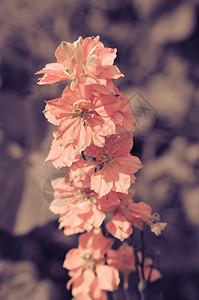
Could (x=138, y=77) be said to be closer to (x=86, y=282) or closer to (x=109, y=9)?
(x=109, y=9)

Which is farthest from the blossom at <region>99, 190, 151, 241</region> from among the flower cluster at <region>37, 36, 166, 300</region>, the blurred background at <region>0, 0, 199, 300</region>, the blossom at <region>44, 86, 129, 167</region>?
the blurred background at <region>0, 0, 199, 300</region>

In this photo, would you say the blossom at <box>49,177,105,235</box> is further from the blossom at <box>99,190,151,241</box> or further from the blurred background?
the blurred background

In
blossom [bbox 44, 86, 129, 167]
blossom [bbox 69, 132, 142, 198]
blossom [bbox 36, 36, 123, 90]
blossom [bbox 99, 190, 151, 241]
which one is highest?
blossom [bbox 36, 36, 123, 90]

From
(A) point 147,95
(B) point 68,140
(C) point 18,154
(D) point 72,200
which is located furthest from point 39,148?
(B) point 68,140

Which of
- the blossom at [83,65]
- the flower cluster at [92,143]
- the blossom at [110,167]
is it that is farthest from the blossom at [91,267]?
the blossom at [83,65]

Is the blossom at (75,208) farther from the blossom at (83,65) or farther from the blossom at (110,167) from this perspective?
the blossom at (83,65)
